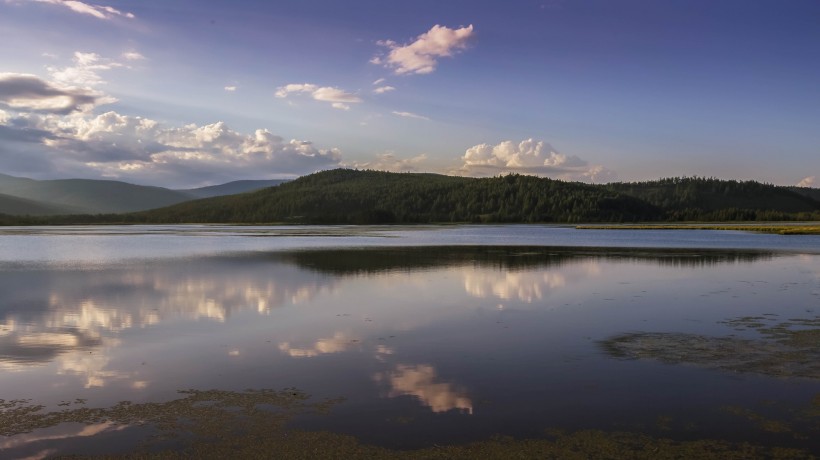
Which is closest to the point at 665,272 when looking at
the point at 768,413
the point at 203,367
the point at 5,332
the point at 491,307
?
the point at 491,307

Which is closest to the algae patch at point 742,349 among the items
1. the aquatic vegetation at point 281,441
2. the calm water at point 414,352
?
the calm water at point 414,352

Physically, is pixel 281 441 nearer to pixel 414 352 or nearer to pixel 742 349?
pixel 414 352

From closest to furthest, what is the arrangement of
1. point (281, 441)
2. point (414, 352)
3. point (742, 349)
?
point (281, 441) → point (414, 352) → point (742, 349)

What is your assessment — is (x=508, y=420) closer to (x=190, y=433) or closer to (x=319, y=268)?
(x=190, y=433)

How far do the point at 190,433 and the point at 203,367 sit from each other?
16.9ft

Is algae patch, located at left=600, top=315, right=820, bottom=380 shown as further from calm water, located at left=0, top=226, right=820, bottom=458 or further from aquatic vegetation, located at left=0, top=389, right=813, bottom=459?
aquatic vegetation, located at left=0, top=389, right=813, bottom=459

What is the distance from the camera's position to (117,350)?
1781cm

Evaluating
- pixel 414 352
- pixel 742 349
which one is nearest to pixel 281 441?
pixel 414 352

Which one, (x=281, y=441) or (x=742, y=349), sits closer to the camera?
(x=281, y=441)

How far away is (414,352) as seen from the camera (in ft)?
57.8

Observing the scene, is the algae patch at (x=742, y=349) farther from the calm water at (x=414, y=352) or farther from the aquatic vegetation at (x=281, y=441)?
the aquatic vegetation at (x=281, y=441)

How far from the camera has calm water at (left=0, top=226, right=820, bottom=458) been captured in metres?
11.5

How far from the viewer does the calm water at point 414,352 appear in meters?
11.5

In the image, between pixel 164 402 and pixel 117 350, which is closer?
pixel 164 402
